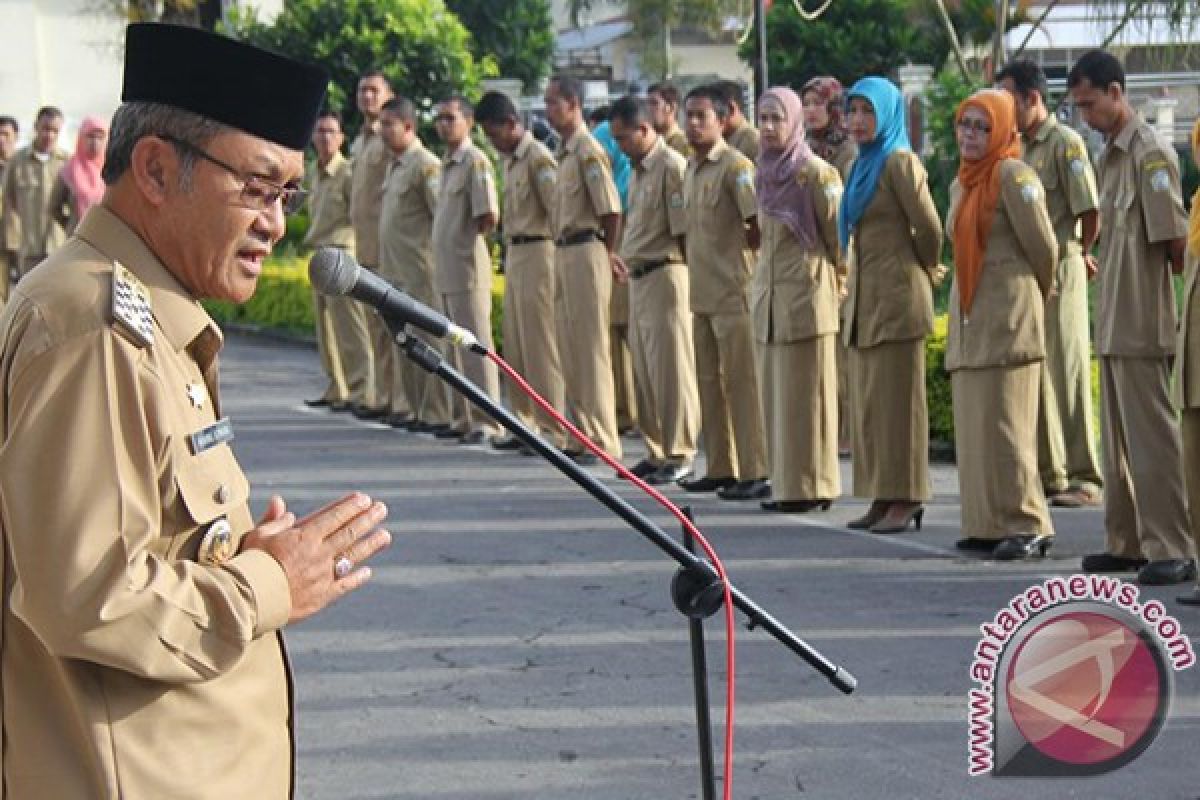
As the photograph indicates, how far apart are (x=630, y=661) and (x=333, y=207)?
857cm

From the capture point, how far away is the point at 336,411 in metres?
16.2

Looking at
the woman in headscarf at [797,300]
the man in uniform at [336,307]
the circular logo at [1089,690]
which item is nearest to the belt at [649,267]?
the woman in headscarf at [797,300]

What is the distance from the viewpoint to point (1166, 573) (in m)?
8.66

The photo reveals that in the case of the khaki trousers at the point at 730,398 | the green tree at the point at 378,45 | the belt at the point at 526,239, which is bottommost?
the khaki trousers at the point at 730,398

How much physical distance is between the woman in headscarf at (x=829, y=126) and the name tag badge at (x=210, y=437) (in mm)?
8428

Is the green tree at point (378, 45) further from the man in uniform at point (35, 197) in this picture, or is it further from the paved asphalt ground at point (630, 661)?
the paved asphalt ground at point (630, 661)

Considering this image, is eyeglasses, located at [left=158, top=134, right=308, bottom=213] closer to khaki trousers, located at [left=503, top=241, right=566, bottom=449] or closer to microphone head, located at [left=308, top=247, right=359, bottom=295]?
microphone head, located at [left=308, top=247, right=359, bottom=295]

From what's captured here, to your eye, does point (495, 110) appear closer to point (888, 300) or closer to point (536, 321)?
point (536, 321)

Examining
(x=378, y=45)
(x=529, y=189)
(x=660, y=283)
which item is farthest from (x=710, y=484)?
(x=378, y=45)

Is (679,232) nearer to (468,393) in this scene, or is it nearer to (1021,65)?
(1021,65)

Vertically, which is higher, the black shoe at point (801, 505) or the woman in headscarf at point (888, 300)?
the woman in headscarf at point (888, 300)

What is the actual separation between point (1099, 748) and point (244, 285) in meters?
3.67

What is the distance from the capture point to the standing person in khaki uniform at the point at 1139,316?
8.70 m

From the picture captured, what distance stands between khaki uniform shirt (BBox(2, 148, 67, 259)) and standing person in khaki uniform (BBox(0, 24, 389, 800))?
16.6m
